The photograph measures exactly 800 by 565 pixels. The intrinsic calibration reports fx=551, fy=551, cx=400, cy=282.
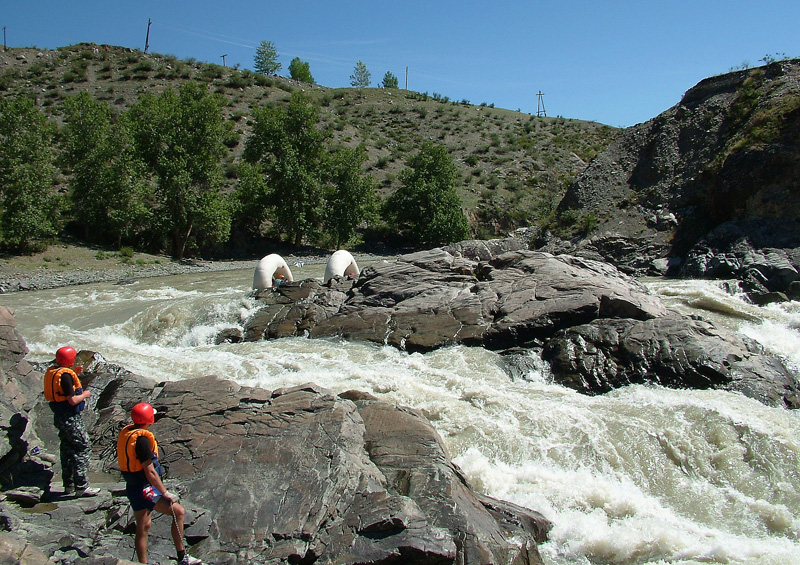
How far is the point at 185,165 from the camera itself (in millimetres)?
28688

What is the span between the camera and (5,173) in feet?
78.3

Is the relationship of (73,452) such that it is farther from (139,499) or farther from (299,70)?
(299,70)

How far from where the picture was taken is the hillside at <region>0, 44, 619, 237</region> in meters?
46.0

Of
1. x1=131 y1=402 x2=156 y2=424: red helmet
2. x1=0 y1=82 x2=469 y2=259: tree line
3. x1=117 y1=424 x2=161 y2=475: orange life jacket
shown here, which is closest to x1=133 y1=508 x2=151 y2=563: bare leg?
x1=117 y1=424 x2=161 y2=475: orange life jacket

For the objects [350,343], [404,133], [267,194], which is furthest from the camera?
[404,133]

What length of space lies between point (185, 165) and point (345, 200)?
10051 millimetres

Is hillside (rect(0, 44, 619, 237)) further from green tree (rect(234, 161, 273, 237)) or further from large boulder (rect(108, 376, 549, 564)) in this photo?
large boulder (rect(108, 376, 549, 564))

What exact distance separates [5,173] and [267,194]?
42.7ft

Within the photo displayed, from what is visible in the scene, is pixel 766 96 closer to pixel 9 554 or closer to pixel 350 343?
pixel 350 343

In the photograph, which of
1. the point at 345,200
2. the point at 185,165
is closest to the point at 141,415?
the point at 185,165

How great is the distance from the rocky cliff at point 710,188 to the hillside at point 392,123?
1316cm

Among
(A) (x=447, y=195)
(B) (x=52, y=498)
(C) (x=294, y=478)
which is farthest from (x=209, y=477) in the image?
(A) (x=447, y=195)

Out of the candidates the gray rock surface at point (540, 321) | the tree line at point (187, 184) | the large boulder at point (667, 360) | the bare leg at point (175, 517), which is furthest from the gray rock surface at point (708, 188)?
the bare leg at point (175, 517)

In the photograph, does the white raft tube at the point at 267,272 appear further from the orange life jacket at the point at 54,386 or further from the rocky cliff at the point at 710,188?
the rocky cliff at the point at 710,188
